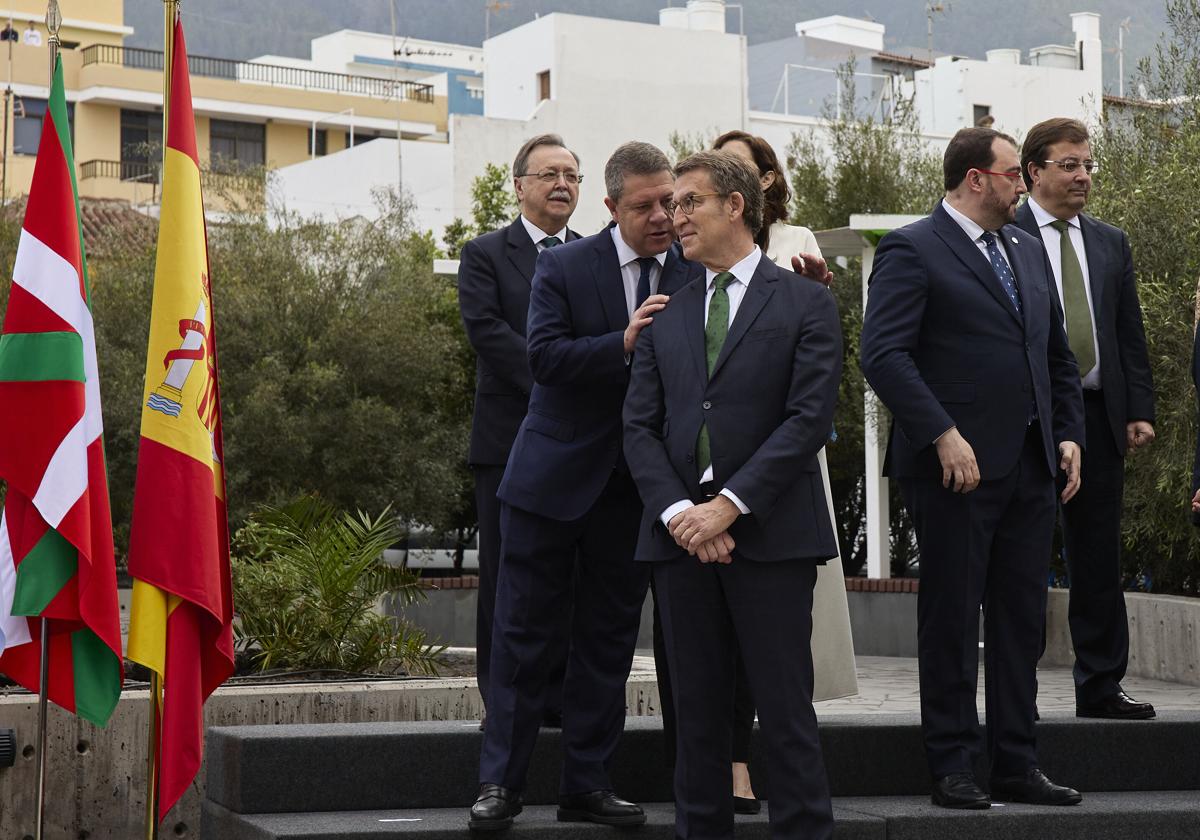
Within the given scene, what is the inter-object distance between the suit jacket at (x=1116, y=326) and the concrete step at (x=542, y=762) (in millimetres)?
1110

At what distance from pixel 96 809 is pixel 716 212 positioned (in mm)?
3582

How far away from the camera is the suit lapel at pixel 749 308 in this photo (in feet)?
16.6

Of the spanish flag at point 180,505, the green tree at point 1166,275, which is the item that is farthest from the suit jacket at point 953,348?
the green tree at point 1166,275

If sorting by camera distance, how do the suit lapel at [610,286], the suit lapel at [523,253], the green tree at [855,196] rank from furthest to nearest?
the green tree at [855,196], the suit lapel at [523,253], the suit lapel at [610,286]

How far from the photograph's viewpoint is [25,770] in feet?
21.7

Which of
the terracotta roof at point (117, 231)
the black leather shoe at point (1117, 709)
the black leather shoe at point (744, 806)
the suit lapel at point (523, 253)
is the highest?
the terracotta roof at point (117, 231)

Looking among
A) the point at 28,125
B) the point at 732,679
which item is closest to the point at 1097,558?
the point at 732,679

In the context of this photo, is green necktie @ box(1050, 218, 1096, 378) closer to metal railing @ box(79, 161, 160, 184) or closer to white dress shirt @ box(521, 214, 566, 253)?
white dress shirt @ box(521, 214, 566, 253)

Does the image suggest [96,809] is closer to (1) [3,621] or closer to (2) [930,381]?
(1) [3,621]

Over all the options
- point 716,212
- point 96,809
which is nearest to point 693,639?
point 716,212

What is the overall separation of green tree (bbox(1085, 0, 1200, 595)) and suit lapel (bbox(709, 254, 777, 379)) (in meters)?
6.41

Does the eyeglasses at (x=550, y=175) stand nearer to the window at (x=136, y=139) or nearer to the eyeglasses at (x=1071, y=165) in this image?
the eyeglasses at (x=1071, y=165)

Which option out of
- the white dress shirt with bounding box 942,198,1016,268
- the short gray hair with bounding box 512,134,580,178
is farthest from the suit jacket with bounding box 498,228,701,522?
the white dress shirt with bounding box 942,198,1016,268

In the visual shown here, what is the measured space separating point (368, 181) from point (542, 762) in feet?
110
